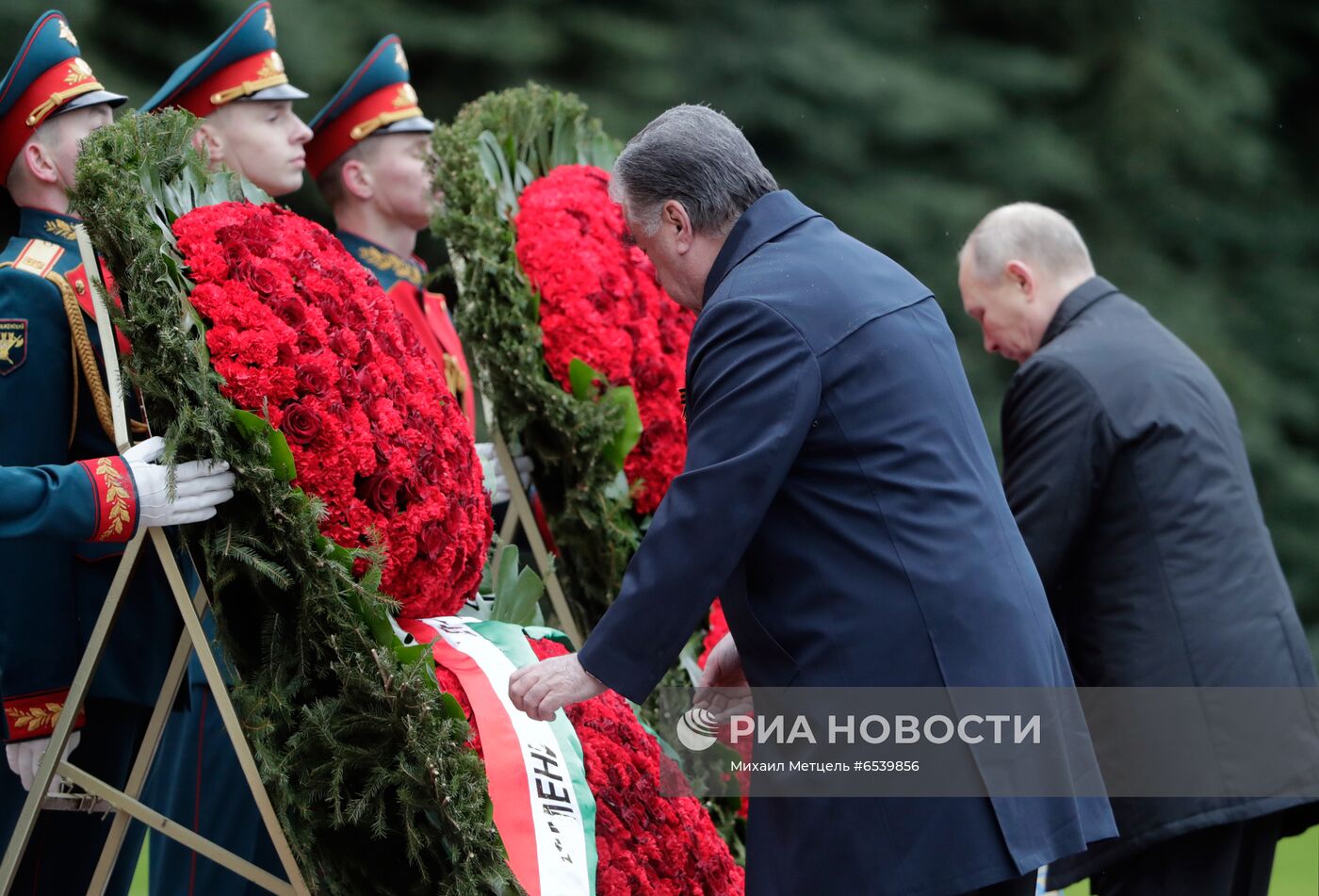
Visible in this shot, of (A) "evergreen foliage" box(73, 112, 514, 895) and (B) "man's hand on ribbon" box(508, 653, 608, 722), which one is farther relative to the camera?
(A) "evergreen foliage" box(73, 112, 514, 895)

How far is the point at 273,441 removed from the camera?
2682 millimetres

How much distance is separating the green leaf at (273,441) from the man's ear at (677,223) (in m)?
0.71

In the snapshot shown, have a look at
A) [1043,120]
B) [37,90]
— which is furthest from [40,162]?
[1043,120]

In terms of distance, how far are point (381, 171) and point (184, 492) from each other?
7.49 ft

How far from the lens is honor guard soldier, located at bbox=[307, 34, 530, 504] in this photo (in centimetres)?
475

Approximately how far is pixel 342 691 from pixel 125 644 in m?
0.76

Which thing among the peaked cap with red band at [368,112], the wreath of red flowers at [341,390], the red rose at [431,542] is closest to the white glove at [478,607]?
the wreath of red flowers at [341,390]

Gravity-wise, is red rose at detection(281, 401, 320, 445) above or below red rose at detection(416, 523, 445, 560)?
above

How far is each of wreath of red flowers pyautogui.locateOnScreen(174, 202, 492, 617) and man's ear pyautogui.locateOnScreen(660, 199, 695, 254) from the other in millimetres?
630

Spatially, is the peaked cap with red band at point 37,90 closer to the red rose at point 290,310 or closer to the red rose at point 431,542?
the red rose at point 290,310

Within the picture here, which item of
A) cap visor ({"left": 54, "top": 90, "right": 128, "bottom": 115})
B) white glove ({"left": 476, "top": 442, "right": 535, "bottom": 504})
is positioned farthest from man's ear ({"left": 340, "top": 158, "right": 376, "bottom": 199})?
cap visor ({"left": 54, "top": 90, "right": 128, "bottom": 115})

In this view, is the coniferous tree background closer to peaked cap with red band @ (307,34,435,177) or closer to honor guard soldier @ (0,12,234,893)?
peaked cap with red band @ (307,34,435,177)

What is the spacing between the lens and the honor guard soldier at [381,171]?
475 centimetres

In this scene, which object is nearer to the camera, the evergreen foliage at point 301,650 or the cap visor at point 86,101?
the evergreen foliage at point 301,650
